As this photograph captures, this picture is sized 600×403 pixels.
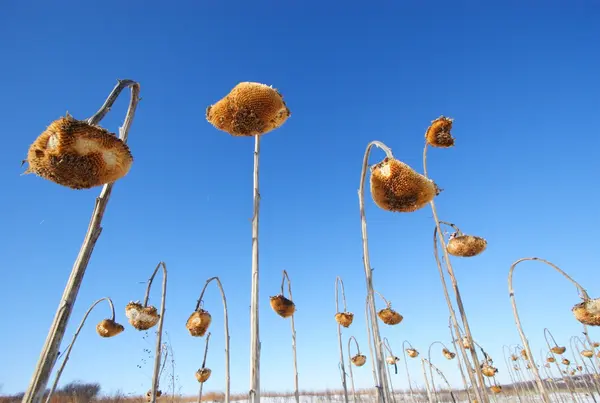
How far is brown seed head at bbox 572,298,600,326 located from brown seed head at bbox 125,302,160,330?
656 cm

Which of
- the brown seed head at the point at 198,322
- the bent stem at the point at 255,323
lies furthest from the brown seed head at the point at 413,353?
the bent stem at the point at 255,323

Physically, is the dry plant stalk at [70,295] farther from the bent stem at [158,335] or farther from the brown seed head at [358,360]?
the brown seed head at [358,360]

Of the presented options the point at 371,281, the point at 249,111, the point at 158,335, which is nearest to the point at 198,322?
the point at 158,335

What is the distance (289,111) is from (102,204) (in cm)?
197

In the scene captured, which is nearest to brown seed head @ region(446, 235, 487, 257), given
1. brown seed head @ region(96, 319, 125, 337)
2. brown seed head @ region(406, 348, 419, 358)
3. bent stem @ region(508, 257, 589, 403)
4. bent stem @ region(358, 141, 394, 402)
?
bent stem @ region(508, 257, 589, 403)

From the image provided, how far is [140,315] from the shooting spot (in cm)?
540

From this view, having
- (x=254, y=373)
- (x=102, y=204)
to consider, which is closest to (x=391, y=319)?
(x=254, y=373)

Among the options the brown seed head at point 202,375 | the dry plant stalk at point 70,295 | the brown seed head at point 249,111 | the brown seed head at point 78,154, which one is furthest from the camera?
the brown seed head at point 202,375

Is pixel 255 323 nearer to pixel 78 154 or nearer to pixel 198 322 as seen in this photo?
pixel 78 154

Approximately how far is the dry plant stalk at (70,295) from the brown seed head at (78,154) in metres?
0.07

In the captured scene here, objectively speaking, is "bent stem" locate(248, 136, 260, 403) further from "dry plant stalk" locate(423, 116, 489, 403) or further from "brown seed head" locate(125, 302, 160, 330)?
"brown seed head" locate(125, 302, 160, 330)

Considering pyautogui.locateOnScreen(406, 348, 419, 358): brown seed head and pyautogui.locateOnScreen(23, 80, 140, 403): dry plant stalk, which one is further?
pyautogui.locateOnScreen(406, 348, 419, 358): brown seed head

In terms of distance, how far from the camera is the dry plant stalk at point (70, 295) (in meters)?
1.23

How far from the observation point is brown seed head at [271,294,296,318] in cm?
573
